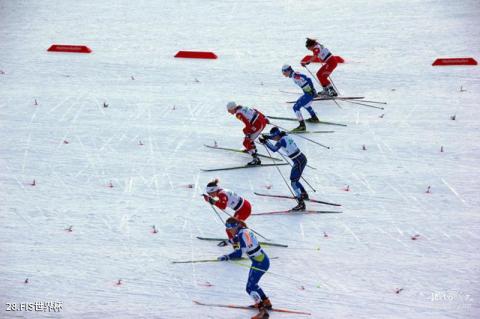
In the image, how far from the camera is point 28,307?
11336 mm

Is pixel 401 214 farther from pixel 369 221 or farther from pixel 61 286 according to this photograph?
pixel 61 286

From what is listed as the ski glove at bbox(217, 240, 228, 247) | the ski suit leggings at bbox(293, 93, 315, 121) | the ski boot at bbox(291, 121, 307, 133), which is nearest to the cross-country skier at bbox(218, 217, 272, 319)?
the ski glove at bbox(217, 240, 228, 247)

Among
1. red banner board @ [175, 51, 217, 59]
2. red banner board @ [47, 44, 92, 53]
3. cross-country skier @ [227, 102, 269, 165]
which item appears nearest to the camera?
cross-country skier @ [227, 102, 269, 165]

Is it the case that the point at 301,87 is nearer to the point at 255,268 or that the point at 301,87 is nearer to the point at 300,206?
the point at 300,206

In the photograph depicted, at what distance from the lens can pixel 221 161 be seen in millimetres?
15648

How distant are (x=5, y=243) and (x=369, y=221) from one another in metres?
6.26

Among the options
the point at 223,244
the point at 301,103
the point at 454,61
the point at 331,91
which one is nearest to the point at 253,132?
the point at 301,103

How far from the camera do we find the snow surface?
1180 centimetres

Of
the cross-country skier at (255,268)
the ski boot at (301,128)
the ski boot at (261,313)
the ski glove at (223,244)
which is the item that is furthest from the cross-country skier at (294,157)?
the ski boot at (261,313)

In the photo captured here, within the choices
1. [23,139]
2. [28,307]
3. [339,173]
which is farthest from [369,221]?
[23,139]

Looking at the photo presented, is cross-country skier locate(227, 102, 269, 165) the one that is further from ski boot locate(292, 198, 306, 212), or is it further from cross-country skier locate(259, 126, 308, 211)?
ski boot locate(292, 198, 306, 212)

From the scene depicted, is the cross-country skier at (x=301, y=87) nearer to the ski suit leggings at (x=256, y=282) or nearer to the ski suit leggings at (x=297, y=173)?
the ski suit leggings at (x=297, y=173)

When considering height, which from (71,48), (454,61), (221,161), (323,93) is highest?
(454,61)

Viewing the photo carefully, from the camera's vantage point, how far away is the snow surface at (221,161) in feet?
38.7
